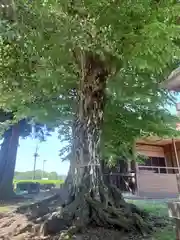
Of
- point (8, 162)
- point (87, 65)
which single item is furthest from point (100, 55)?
point (8, 162)

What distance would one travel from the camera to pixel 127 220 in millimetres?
4391

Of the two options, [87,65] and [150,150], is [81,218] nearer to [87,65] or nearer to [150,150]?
[87,65]

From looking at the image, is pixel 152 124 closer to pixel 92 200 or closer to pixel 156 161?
pixel 92 200

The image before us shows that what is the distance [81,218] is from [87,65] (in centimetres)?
335

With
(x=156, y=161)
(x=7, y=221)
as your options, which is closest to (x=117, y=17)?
(x=7, y=221)

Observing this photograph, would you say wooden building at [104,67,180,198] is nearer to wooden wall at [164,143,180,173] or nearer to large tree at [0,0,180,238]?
wooden wall at [164,143,180,173]

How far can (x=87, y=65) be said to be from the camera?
5.47 m

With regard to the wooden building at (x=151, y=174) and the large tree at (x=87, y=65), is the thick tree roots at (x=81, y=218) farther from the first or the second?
the wooden building at (x=151, y=174)

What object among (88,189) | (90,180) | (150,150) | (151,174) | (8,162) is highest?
(150,150)

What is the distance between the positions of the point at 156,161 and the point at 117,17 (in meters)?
11.7

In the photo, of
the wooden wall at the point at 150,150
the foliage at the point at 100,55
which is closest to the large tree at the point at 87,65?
the foliage at the point at 100,55

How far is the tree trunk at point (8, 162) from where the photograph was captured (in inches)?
531

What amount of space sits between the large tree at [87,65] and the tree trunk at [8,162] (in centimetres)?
854

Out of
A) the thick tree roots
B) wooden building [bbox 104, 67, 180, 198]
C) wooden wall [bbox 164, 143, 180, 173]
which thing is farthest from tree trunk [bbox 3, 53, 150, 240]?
wooden wall [bbox 164, 143, 180, 173]
